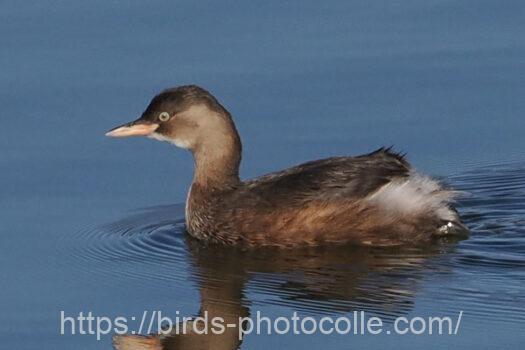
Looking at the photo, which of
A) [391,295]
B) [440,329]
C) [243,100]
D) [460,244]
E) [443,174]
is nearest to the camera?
[440,329]

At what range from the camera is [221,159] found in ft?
35.3

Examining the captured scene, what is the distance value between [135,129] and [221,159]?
575 mm

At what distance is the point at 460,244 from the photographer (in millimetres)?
10086

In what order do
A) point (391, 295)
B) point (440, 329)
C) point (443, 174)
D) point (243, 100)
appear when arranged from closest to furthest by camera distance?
1. point (440, 329)
2. point (391, 295)
3. point (443, 174)
4. point (243, 100)

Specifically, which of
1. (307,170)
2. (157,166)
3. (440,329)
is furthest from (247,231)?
(440,329)

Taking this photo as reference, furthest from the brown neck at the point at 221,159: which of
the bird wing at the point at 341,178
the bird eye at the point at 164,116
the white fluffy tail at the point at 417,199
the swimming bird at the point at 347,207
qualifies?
the white fluffy tail at the point at 417,199

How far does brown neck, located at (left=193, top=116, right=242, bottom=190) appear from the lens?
35.2 feet

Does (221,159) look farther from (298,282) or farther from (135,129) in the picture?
(298,282)

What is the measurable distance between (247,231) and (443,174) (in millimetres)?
1490

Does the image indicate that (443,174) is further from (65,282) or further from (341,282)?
(65,282)

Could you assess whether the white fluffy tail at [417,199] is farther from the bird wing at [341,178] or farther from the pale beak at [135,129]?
the pale beak at [135,129]

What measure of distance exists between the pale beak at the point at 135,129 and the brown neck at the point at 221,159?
1.16 feet

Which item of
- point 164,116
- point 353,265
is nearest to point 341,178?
point 353,265

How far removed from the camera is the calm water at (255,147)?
9094 mm
